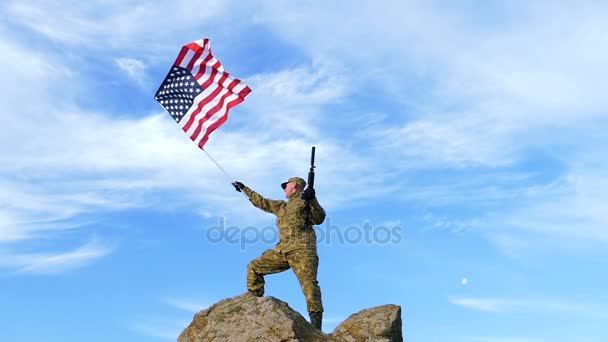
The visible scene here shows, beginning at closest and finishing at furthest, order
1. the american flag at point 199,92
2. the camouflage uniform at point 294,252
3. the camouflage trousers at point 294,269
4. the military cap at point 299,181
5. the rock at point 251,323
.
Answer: the rock at point 251,323 < the camouflage trousers at point 294,269 < the camouflage uniform at point 294,252 < the military cap at point 299,181 < the american flag at point 199,92

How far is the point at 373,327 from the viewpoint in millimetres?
12812

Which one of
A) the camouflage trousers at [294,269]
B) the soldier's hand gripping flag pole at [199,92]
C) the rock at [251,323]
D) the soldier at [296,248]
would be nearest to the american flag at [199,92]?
the soldier's hand gripping flag pole at [199,92]

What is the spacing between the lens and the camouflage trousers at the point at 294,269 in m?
12.8

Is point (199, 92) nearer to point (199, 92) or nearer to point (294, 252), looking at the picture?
point (199, 92)

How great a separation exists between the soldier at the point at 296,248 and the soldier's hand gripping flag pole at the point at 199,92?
2190 mm

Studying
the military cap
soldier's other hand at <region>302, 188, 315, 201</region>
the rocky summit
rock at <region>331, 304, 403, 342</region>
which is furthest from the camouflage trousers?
the military cap

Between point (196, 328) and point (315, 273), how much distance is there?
2.41m

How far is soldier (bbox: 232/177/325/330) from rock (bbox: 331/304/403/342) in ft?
1.78

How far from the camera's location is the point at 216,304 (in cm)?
1255

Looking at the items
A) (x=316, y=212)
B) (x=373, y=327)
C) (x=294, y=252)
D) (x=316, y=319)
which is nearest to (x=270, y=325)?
(x=316, y=319)

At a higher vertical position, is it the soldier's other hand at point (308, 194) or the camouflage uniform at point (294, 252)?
the soldier's other hand at point (308, 194)

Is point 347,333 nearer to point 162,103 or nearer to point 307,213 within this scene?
point 307,213

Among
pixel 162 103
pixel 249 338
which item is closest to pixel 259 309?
pixel 249 338

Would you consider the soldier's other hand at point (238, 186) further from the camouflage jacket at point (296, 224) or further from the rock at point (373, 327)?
the rock at point (373, 327)
